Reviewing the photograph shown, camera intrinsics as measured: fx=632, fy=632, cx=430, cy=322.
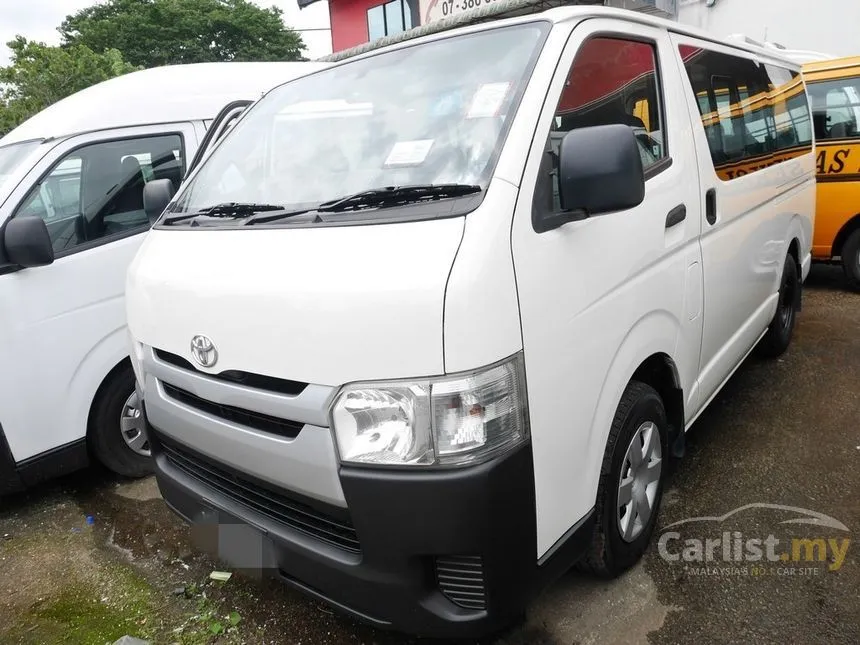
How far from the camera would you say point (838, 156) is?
5.60 meters

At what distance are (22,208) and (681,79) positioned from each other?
125 inches

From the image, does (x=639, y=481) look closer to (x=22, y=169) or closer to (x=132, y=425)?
(x=132, y=425)

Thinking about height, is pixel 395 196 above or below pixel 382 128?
below

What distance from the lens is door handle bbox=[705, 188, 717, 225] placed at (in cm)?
270

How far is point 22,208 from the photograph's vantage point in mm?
3188

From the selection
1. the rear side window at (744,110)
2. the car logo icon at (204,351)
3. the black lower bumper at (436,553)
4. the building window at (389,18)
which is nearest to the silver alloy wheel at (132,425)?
the car logo icon at (204,351)

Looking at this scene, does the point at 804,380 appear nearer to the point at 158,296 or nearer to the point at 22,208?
the point at 158,296

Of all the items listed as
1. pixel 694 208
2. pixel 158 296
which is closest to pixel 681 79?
pixel 694 208

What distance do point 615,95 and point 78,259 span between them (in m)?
2.72

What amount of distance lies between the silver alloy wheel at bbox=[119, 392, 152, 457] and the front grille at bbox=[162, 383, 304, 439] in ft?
4.85

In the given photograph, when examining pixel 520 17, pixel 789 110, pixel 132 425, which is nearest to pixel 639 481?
pixel 520 17

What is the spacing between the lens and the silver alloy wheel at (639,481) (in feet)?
7.38

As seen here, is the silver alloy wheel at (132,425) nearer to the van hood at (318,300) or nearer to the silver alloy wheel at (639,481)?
the van hood at (318,300)

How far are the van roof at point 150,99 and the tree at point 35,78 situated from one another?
52.1ft
